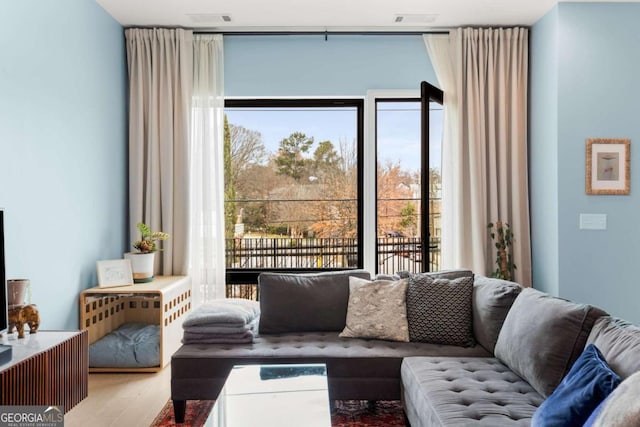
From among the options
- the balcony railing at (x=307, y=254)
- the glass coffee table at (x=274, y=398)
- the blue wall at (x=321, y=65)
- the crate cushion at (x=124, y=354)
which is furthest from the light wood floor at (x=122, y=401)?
the blue wall at (x=321, y=65)

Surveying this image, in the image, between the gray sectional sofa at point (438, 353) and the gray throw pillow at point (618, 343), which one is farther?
the gray sectional sofa at point (438, 353)

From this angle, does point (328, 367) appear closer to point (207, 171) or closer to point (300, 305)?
point (300, 305)

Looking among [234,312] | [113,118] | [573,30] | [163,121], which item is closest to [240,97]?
[163,121]

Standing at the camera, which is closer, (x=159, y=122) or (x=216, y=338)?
(x=216, y=338)

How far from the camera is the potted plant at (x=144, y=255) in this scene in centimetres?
397

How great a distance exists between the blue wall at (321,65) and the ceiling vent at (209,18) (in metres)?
0.29

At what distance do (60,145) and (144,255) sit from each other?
109 centimetres

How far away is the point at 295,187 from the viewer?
466cm

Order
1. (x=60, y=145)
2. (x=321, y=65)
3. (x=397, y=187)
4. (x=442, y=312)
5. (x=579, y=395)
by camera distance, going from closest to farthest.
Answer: (x=579, y=395) → (x=442, y=312) → (x=60, y=145) → (x=321, y=65) → (x=397, y=187)

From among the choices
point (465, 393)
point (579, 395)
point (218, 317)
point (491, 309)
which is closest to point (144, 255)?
point (218, 317)

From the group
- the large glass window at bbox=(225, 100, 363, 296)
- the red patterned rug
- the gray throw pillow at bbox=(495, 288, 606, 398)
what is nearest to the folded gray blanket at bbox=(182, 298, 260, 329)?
the red patterned rug

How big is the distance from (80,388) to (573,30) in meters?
4.11

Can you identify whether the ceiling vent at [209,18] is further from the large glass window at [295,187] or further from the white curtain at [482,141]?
the white curtain at [482,141]

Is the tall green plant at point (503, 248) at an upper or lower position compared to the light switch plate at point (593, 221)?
lower
